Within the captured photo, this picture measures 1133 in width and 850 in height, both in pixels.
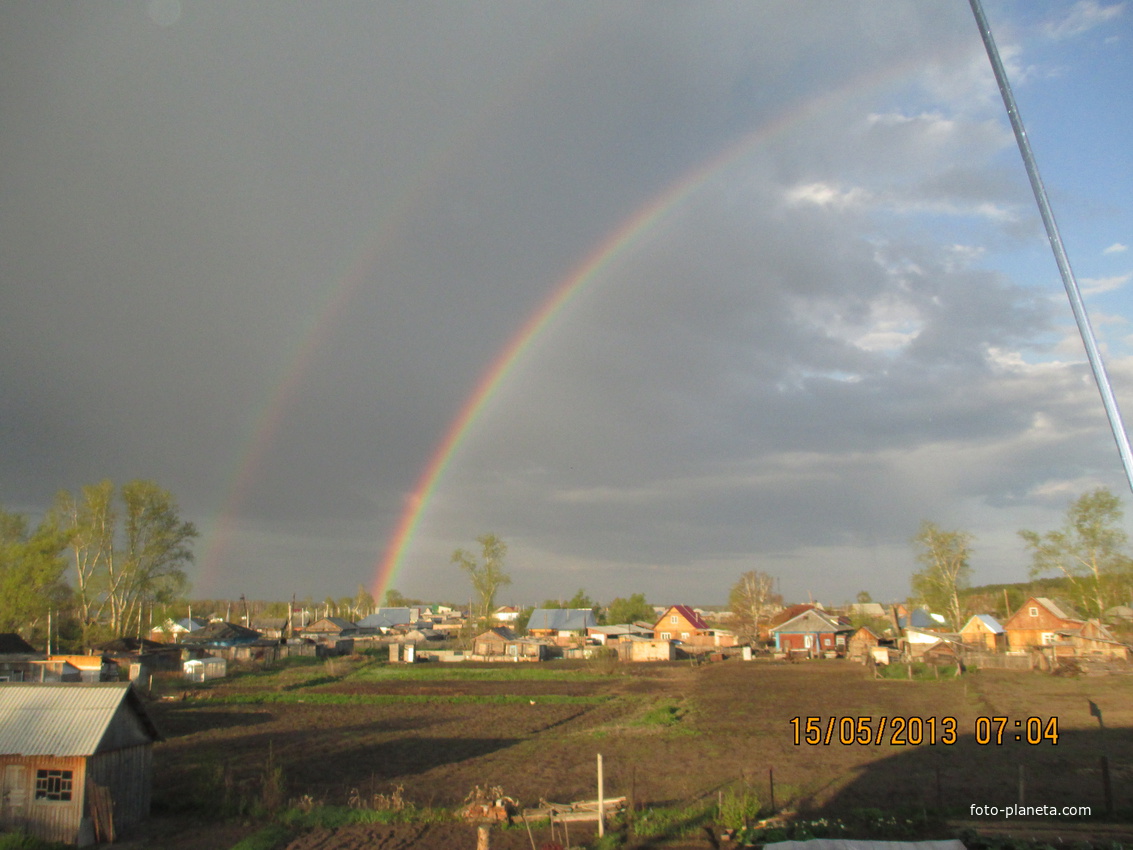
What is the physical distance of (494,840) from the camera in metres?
13.2

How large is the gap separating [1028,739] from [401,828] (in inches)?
713

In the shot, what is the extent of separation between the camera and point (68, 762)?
13906 millimetres

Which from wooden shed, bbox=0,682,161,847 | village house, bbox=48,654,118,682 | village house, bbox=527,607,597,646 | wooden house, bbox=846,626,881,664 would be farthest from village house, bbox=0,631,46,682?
wooden house, bbox=846,626,881,664

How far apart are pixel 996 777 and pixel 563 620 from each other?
81.3 metres

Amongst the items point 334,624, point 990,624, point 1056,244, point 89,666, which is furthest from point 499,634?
point 1056,244

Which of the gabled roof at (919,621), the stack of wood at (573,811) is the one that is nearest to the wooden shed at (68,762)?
the stack of wood at (573,811)

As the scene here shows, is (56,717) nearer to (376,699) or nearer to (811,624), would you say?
(376,699)

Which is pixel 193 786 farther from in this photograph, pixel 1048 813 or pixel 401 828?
pixel 1048 813

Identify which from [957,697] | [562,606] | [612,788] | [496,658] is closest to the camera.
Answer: [612,788]

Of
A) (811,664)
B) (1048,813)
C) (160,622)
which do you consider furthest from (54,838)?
(160,622)

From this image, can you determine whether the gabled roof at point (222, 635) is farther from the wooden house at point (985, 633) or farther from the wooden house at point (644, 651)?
the wooden house at point (985, 633)

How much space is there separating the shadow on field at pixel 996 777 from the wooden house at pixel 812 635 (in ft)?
155
